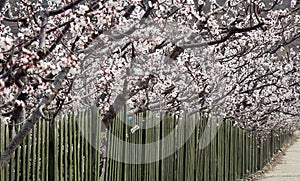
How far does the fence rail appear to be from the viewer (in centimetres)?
524

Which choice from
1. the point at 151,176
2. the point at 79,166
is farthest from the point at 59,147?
the point at 151,176

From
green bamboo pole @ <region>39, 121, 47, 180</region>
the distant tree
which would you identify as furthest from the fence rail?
the distant tree

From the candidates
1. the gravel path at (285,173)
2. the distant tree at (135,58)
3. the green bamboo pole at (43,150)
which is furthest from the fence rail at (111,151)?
the gravel path at (285,173)

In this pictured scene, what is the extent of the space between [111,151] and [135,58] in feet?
6.08

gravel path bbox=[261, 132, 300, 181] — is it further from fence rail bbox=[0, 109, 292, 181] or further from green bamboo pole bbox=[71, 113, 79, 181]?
green bamboo pole bbox=[71, 113, 79, 181]

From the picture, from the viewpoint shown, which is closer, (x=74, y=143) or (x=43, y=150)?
(x=43, y=150)

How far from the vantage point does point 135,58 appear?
8547 mm

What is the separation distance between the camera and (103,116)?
721 centimetres

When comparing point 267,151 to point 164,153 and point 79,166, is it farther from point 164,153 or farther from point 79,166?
point 79,166

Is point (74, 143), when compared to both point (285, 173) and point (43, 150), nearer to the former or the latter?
point (43, 150)

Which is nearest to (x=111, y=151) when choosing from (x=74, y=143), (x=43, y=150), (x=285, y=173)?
(x=74, y=143)

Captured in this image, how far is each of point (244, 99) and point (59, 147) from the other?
11.5 m

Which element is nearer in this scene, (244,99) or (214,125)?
(214,125)

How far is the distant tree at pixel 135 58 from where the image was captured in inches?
175
